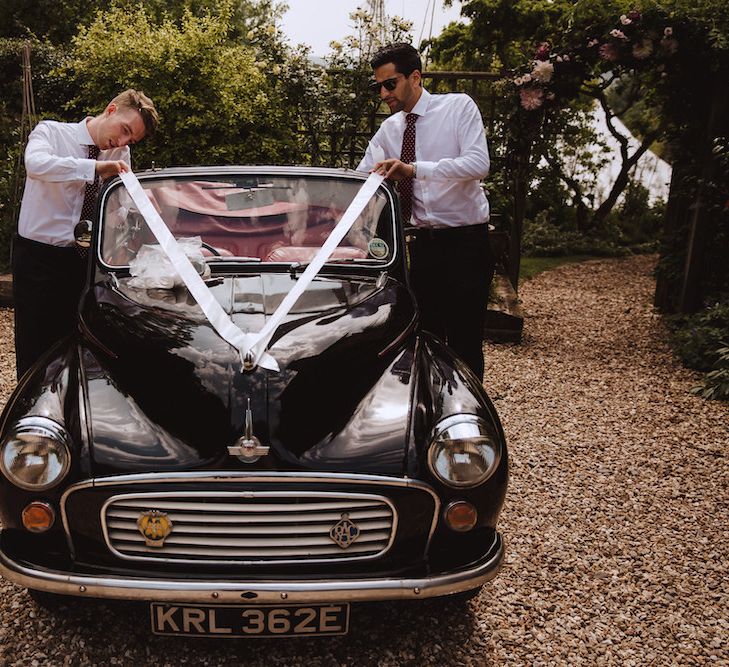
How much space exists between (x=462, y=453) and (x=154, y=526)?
99cm

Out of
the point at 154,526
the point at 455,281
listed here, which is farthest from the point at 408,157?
the point at 154,526

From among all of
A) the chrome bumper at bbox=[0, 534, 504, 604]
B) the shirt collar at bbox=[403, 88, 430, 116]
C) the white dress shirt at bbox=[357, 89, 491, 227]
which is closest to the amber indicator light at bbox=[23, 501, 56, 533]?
the chrome bumper at bbox=[0, 534, 504, 604]

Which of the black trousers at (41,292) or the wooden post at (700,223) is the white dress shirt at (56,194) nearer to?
the black trousers at (41,292)

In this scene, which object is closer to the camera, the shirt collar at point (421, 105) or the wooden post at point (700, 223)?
the shirt collar at point (421, 105)

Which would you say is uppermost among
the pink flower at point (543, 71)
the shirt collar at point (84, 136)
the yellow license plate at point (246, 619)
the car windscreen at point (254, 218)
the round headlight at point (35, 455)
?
the pink flower at point (543, 71)

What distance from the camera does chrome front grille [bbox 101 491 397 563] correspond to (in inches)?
91.4

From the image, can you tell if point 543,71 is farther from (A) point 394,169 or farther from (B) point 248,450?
A: (B) point 248,450

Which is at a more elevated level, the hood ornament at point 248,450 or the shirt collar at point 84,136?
the shirt collar at point 84,136

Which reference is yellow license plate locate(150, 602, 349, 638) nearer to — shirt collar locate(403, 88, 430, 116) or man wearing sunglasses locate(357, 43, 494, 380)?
man wearing sunglasses locate(357, 43, 494, 380)

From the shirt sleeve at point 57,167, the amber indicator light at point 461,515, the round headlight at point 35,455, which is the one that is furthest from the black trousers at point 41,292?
the amber indicator light at point 461,515

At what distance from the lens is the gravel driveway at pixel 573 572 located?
2707mm

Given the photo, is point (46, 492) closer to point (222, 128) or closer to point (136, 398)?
point (136, 398)

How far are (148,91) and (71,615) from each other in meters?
6.94

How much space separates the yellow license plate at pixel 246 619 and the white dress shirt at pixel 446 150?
239 centimetres
